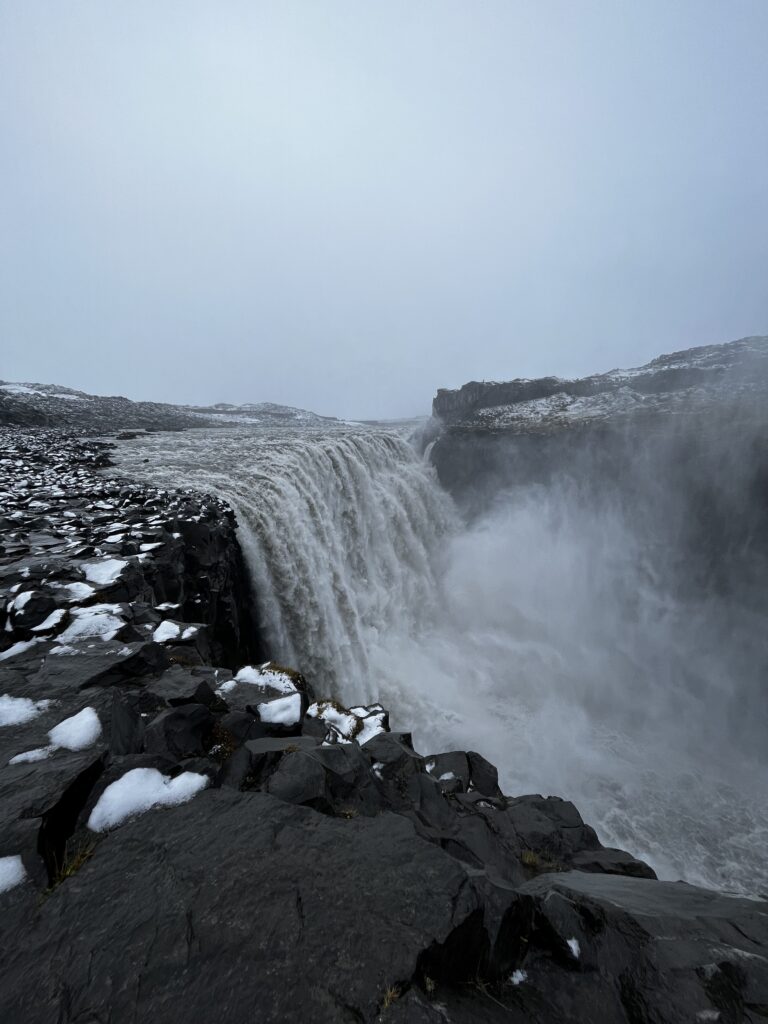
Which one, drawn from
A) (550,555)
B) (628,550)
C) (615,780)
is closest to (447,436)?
(550,555)

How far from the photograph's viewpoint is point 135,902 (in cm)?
294

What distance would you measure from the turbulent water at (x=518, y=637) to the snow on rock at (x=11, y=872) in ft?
40.7

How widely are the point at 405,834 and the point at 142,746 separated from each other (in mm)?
3076

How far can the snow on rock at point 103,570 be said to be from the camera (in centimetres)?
805

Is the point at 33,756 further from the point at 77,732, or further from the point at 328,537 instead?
the point at 328,537

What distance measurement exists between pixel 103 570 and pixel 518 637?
21.7 meters

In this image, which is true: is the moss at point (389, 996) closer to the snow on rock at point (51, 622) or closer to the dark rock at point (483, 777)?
the dark rock at point (483, 777)

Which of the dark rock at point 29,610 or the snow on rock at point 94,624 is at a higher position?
the dark rock at point 29,610

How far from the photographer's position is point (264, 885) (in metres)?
3.19

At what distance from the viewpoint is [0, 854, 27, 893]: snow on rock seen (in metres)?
2.91

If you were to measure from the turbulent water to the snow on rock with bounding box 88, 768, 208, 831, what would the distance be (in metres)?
11.4

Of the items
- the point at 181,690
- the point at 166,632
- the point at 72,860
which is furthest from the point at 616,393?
the point at 72,860

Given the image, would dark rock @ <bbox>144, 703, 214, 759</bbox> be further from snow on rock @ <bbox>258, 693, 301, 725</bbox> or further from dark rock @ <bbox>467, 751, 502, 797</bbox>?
dark rock @ <bbox>467, 751, 502, 797</bbox>

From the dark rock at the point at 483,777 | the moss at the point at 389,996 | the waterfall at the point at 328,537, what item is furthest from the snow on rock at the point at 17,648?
the waterfall at the point at 328,537
